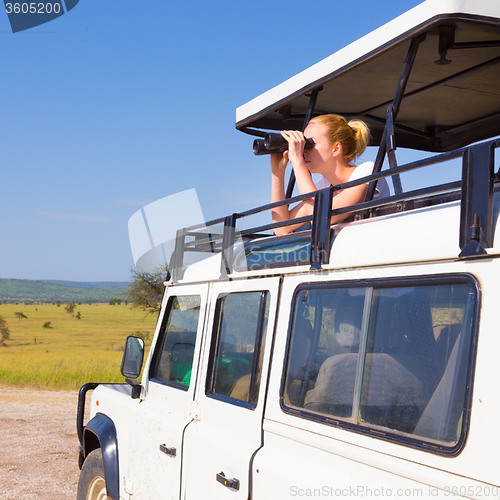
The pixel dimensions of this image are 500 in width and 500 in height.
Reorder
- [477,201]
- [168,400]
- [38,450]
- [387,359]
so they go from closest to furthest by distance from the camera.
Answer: [477,201], [387,359], [168,400], [38,450]

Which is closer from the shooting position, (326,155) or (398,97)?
(398,97)

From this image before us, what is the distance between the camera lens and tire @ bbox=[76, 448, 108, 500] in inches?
149

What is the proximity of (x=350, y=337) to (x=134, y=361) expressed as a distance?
1.92 meters

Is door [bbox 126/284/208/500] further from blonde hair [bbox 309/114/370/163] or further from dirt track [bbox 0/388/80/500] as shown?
dirt track [bbox 0/388/80/500]

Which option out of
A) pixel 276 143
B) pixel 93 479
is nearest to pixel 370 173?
pixel 276 143

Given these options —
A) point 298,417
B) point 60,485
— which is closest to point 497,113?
point 298,417

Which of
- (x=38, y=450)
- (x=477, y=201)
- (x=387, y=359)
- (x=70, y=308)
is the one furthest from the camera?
(x=70, y=308)

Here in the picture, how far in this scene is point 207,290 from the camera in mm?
3047

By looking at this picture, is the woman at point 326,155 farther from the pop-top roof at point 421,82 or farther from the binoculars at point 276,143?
the pop-top roof at point 421,82

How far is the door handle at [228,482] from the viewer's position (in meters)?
2.27

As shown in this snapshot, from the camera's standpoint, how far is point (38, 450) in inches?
321

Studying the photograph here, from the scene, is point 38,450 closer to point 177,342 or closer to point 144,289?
point 177,342

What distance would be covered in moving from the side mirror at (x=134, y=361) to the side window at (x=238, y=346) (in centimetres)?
81

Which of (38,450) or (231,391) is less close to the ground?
(231,391)
